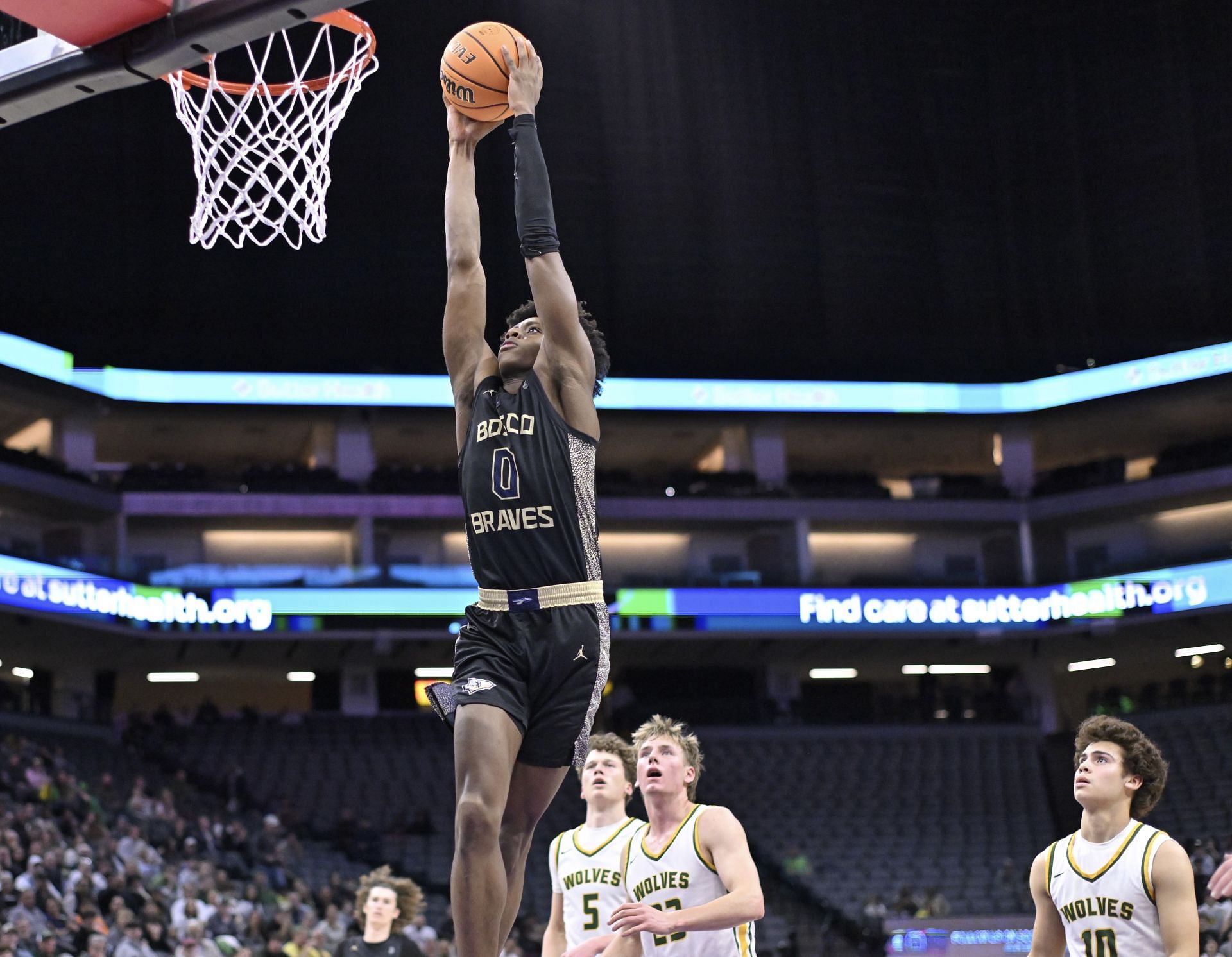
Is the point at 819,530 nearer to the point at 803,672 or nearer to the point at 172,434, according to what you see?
the point at 803,672

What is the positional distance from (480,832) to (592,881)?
3.81m

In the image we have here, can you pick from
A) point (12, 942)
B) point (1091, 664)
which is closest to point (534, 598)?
point (12, 942)

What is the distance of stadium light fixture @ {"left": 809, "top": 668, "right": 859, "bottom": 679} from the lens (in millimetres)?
38219

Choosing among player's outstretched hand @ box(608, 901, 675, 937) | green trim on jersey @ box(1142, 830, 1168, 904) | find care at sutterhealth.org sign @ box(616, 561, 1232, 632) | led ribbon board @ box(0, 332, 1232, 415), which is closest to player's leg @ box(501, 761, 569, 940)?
player's outstretched hand @ box(608, 901, 675, 937)

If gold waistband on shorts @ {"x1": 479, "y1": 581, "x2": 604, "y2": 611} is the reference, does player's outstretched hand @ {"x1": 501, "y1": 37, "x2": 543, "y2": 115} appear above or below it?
above

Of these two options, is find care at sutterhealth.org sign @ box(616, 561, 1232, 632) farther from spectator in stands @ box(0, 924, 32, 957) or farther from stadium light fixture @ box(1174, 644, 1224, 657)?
spectator in stands @ box(0, 924, 32, 957)

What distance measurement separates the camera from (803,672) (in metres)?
38.2

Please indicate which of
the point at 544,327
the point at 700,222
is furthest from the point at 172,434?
the point at 544,327

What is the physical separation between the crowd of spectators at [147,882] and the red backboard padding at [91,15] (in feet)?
30.7

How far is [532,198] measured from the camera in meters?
5.23

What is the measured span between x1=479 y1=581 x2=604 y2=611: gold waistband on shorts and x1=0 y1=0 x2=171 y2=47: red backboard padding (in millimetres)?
2825

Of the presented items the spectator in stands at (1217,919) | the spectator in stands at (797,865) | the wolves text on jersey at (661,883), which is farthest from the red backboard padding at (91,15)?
the spectator in stands at (797,865)

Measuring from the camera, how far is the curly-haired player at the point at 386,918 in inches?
345

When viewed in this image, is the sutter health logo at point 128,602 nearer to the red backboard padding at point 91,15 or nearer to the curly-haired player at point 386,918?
the curly-haired player at point 386,918
